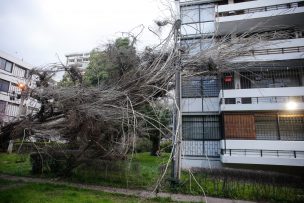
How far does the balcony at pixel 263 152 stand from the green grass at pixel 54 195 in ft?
23.8

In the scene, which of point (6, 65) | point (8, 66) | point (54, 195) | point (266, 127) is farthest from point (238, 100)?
point (8, 66)

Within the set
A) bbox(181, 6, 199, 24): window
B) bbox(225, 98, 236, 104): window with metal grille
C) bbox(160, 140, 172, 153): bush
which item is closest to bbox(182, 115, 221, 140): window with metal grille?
bbox(225, 98, 236, 104): window with metal grille

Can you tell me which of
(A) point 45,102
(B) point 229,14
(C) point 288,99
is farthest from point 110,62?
(B) point 229,14

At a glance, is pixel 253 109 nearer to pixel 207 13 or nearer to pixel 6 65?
pixel 207 13

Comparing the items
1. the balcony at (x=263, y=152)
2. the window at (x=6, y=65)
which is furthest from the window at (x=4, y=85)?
the balcony at (x=263, y=152)

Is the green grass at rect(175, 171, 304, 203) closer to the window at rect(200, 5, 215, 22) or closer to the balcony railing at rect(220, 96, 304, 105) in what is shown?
the balcony railing at rect(220, 96, 304, 105)

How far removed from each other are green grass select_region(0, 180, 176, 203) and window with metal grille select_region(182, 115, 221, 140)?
8.02m

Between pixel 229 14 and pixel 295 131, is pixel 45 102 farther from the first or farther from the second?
pixel 229 14

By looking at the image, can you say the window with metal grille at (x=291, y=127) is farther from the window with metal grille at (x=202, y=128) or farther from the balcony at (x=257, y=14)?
the balcony at (x=257, y=14)

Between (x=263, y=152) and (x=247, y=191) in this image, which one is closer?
(x=247, y=191)

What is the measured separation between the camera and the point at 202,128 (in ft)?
47.4

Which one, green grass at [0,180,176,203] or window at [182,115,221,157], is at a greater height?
window at [182,115,221,157]

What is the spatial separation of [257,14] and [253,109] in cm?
638

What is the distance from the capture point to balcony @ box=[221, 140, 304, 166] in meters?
11.6
